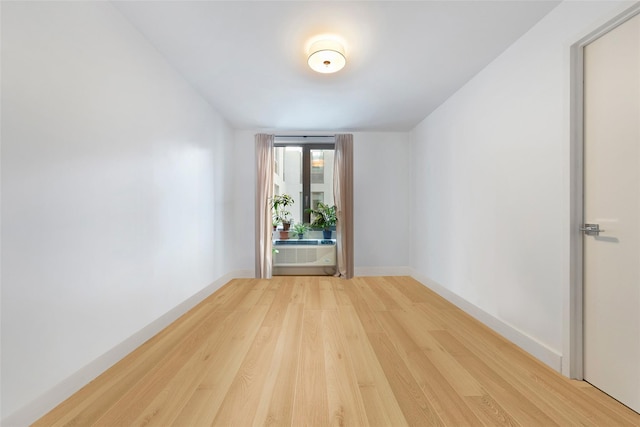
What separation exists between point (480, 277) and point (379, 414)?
1868 mm

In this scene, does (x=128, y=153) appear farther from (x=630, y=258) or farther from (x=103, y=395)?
(x=630, y=258)

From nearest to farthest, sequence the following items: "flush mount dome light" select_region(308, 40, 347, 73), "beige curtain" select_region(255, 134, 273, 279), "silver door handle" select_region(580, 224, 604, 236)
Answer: "silver door handle" select_region(580, 224, 604, 236), "flush mount dome light" select_region(308, 40, 347, 73), "beige curtain" select_region(255, 134, 273, 279)

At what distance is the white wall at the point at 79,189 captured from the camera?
1249 millimetres

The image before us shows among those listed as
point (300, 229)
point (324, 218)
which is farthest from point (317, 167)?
point (300, 229)

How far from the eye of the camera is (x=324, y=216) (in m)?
4.69

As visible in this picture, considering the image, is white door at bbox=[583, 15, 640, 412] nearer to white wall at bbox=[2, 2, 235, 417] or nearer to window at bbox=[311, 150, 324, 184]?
white wall at bbox=[2, 2, 235, 417]

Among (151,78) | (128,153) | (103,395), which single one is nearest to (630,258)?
(103,395)

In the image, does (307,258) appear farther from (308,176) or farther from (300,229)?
(308,176)

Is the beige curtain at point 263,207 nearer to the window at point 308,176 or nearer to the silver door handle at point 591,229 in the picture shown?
the window at point 308,176

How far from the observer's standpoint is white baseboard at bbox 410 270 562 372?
180 cm

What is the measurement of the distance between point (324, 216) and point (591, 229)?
3451 mm

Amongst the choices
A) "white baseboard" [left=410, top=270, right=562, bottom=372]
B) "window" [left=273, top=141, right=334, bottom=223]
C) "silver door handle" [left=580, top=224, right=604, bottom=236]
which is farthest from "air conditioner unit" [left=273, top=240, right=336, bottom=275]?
"silver door handle" [left=580, top=224, right=604, bottom=236]

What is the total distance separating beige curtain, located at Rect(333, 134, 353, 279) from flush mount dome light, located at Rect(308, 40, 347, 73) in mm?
2182

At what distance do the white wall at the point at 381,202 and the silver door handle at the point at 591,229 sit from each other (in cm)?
295
